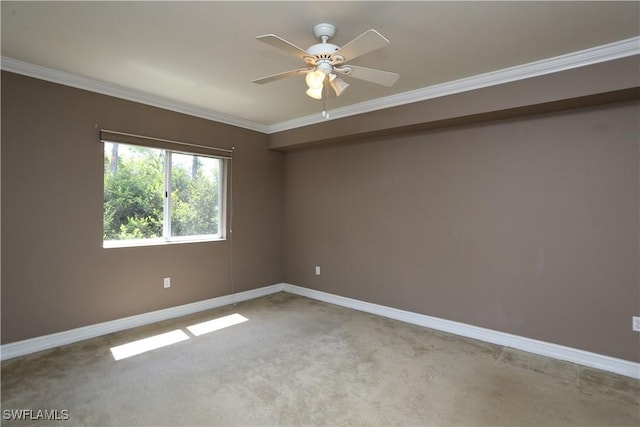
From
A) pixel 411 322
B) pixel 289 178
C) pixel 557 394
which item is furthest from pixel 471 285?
pixel 289 178

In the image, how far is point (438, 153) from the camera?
3467 millimetres

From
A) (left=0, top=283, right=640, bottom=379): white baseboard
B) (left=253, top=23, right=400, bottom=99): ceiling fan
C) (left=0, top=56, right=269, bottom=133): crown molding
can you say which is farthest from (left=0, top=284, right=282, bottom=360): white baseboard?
(left=253, top=23, right=400, bottom=99): ceiling fan

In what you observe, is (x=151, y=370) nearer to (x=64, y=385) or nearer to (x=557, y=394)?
(x=64, y=385)

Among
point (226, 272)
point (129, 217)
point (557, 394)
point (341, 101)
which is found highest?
point (341, 101)

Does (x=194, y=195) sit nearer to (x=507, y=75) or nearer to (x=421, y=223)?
(x=421, y=223)

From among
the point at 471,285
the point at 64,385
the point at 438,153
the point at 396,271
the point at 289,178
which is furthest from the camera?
the point at 289,178

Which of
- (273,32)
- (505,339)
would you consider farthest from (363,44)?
(505,339)

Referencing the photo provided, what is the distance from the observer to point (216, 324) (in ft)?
11.5

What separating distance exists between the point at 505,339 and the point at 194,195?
375 centimetres

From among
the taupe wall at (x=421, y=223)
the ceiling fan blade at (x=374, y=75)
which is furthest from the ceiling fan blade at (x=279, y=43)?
the taupe wall at (x=421, y=223)

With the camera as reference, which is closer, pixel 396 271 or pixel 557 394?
pixel 557 394

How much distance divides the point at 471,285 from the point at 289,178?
2909 millimetres

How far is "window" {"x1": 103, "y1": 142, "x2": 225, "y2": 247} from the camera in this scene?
332cm

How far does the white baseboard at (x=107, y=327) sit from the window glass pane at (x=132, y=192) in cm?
87
